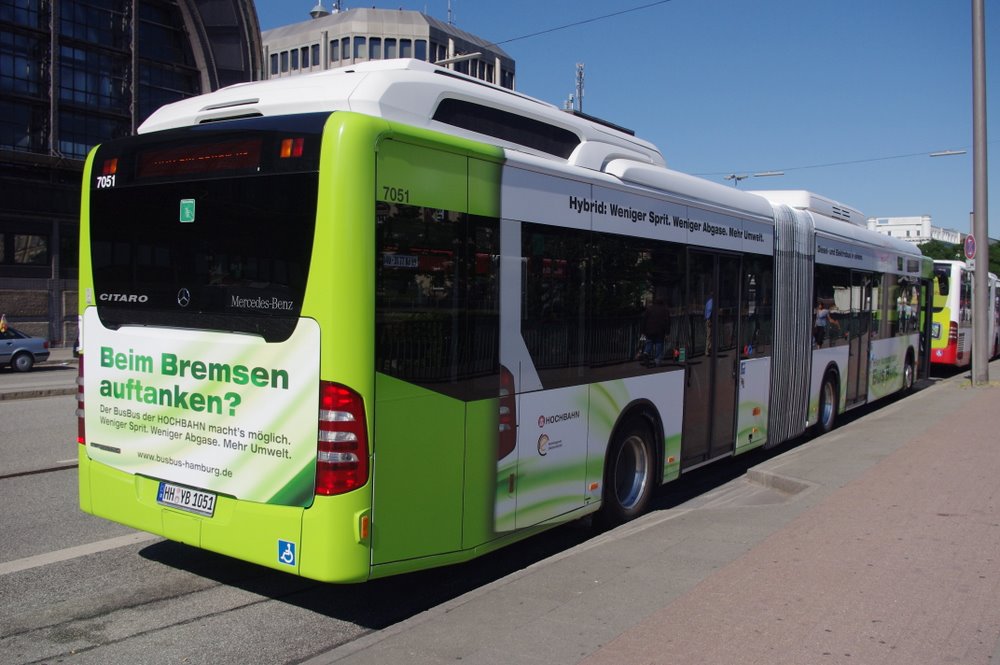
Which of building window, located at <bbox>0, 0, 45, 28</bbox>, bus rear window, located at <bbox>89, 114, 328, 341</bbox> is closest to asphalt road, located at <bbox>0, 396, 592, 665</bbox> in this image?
bus rear window, located at <bbox>89, 114, 328, 341</bbox>

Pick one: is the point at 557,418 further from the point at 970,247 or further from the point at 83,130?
the point at 83,130

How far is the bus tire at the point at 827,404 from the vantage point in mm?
12086

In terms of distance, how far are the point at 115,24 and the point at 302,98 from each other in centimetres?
3759

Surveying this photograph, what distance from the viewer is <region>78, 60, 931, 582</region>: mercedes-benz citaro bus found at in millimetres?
4605

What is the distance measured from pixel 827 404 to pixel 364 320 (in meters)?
9.53

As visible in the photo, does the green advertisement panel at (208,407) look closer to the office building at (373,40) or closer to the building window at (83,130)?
the building window at (83,130)

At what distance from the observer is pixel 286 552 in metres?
4.73

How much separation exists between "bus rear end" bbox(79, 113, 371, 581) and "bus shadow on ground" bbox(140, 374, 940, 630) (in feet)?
2.54

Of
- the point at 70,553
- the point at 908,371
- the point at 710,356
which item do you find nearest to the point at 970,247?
the point at 908,371

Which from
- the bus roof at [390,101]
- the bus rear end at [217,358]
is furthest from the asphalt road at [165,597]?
the bus roof at [390,101]

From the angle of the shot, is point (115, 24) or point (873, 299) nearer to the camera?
point (873, 299)

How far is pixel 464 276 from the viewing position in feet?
17.1

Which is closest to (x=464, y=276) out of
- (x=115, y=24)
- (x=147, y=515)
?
(x=147, y=515)

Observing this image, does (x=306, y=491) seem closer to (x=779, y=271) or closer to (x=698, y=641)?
(x=698, y=641)
